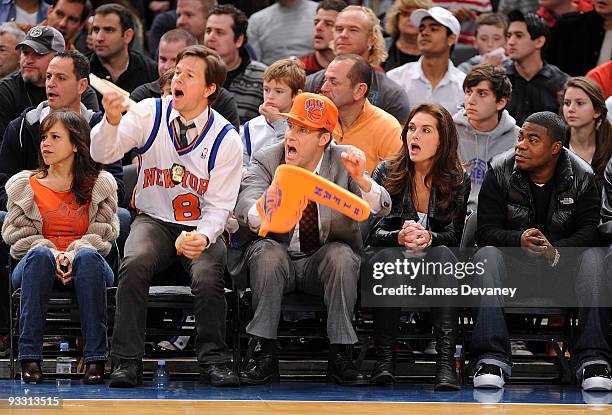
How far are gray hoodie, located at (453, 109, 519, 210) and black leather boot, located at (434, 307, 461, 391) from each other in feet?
4.83

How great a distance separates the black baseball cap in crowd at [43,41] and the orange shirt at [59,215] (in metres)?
1.62

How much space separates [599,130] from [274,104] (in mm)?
2232

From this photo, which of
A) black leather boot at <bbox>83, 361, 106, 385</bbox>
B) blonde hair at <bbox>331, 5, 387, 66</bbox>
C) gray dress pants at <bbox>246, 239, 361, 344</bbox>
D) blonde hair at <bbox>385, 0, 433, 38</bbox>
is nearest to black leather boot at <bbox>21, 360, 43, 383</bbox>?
black leather boot at <bbox>83, 361, 106, 385</bbox>

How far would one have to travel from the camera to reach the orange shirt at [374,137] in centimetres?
845

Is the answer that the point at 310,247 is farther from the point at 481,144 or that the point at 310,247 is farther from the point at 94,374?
the point at 481,144

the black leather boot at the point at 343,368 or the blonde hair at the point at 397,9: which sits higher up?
the blonde hair at the point at 397,9

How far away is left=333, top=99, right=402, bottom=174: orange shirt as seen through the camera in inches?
332

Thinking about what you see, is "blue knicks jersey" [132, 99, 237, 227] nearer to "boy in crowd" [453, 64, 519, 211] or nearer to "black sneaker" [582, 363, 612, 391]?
"boy in crowd" [453, 64, 519, 211]

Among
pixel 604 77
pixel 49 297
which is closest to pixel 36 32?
pixel 49 297

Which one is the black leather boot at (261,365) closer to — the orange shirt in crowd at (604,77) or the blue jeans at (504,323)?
the blue jeans at (504,323)

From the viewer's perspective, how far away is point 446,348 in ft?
24.0

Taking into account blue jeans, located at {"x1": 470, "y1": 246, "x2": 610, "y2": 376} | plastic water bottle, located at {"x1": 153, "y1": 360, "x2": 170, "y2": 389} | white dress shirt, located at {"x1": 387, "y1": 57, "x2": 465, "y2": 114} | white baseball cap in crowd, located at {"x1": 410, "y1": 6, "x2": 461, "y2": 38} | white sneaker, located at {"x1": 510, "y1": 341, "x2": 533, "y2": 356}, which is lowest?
plastic water bottle, located at {"x1": 153, "y1": 360, "x2": 170, "y2": 389}

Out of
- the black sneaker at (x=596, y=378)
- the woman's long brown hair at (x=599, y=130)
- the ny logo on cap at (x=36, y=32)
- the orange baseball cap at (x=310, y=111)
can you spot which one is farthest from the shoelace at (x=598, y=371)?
the ny logo on cap at (x=36, y=32)

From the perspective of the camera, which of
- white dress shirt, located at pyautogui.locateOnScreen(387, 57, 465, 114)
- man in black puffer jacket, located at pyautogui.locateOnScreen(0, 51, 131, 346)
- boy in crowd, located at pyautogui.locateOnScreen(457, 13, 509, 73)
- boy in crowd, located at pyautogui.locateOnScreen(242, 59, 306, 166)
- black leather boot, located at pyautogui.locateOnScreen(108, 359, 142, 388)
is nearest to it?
black leather boot, located at pyautogui.locateOnScreen(108, 359, 142, 388)
